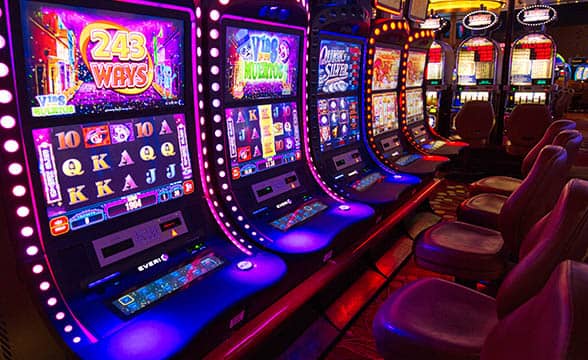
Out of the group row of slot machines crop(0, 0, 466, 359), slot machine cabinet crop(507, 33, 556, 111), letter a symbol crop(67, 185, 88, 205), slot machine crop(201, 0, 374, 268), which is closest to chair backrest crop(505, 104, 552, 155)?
slot machine cabinet crop(507, 33, 556, 111)

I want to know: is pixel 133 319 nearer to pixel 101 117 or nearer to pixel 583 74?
pixel 101 117

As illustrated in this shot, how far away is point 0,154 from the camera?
1353mm

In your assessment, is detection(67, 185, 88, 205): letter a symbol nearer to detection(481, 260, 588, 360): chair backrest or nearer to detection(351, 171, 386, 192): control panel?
detection(481, 260, 588, 360): chair backrest

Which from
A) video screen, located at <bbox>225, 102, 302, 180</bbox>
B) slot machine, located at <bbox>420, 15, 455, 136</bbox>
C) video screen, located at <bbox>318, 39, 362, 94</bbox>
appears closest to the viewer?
video screen, located at <bbox>225, 102, 302, 180</bbox>

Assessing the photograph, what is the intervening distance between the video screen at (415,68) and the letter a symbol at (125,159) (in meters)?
3.83

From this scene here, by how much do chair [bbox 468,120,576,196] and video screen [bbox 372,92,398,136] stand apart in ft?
3.37

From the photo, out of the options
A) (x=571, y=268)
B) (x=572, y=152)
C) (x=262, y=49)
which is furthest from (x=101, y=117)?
(x=572, y=152)

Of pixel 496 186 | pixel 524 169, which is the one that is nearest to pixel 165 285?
pixel 524 169

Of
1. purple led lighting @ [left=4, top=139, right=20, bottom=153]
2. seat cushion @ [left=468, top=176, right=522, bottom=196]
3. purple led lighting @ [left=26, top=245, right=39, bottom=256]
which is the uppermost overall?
purple led lighting @ [left=4, top=139, right=20, bottom=153]

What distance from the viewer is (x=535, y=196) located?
2186 mm

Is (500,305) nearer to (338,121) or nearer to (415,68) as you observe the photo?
(338,121)

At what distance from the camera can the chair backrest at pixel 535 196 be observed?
2105 mm

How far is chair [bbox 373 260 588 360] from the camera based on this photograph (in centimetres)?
76

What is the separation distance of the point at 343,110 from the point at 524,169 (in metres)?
1.44
